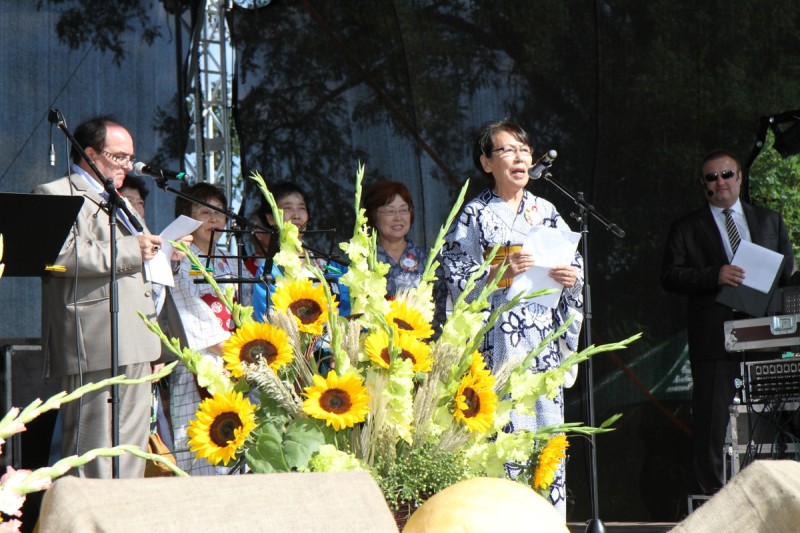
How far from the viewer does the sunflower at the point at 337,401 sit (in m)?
1.50

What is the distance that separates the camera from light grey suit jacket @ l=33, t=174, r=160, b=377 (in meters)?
3.45

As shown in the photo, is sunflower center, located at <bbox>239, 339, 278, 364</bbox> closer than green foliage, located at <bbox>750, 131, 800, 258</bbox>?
Yes

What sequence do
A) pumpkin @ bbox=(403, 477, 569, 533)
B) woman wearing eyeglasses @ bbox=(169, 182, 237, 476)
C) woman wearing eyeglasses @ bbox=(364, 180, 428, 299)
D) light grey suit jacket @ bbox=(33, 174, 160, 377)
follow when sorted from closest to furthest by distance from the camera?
pumpkin @ bbox=(403, 477, 569, 533), light grey suit jacket @ bbox=(33, 174, 160, 377), woman wearing eyeglasses @ bbox=(169, 182, 237, 476), woman wearing eyeglasses @ bbox=(364, 180, 428, 299)

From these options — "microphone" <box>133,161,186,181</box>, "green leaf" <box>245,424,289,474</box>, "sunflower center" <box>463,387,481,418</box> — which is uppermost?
"microphone" <box>133,161,186,181</box>

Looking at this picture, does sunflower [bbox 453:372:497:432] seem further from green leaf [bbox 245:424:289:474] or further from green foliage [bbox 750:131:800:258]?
green foliage [bbox 750:131:800:258]

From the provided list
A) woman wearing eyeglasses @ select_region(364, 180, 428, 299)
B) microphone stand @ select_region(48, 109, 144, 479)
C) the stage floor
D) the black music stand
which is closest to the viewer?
the black music stand

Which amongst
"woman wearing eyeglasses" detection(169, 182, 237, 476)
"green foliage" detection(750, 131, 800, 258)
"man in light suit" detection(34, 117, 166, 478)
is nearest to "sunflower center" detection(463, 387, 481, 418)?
"man in light suit" detection(34, 117, 166, 478)

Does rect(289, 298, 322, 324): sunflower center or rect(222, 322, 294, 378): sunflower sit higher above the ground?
rect(289, 298, 322, 324): sunflower center

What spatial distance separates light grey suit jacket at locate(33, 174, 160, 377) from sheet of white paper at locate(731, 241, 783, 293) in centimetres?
250

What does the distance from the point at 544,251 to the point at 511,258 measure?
119mm

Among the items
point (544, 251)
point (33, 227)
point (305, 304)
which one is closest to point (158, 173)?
point (33, 227)

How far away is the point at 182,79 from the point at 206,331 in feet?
5.47

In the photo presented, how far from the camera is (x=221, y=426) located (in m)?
1.55

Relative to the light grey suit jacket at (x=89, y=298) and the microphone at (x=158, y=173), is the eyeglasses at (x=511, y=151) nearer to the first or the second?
the microphone at (x=158, y=173)
